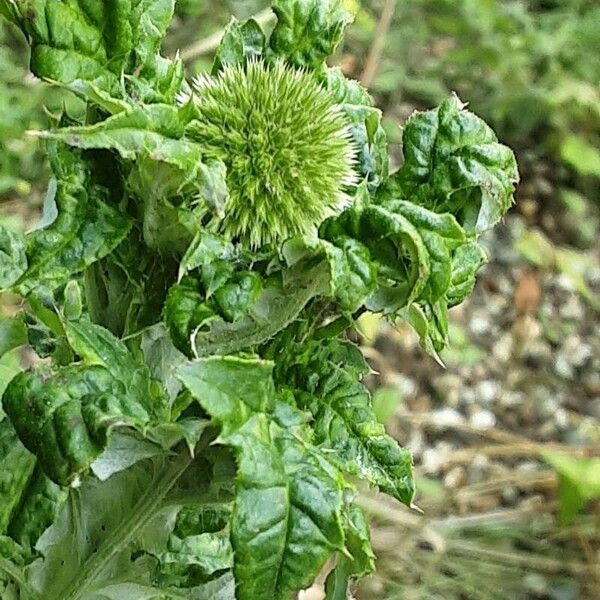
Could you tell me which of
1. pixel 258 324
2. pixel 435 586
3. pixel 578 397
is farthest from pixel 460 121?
pixel 578 397

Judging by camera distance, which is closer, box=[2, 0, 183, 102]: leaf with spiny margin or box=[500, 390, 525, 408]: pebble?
box=[2, 0, 183, 102]: leaf with spiny margin

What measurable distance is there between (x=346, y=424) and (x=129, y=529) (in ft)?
0.51

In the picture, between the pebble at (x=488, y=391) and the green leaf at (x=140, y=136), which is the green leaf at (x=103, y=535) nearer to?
the green leaf at (x=140, y=136)

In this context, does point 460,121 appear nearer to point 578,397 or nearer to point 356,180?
point 356,180

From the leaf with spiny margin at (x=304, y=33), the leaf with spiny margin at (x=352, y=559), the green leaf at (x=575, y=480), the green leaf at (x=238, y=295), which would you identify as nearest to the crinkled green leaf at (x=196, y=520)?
the leaf with spiny margin at (x=352, y=559)

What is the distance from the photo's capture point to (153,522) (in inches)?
30.8

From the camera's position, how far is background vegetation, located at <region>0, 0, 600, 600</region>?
2125mm

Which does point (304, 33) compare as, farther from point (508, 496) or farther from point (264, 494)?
point (508, 496)

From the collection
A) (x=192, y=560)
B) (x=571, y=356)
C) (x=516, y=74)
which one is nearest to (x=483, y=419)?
(x=571, y=356)

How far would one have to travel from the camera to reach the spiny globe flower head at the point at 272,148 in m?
0.70

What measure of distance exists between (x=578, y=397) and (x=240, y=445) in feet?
6.84

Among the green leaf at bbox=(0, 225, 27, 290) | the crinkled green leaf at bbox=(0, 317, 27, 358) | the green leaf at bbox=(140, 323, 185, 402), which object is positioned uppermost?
the green leaf at bbox=(0, 225, 27, 290)

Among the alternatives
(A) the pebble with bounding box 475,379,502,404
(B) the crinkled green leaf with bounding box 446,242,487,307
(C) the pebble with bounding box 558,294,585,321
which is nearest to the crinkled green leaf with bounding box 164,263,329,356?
(B) the crinkled green leaf with bounding box 446,242,487,307

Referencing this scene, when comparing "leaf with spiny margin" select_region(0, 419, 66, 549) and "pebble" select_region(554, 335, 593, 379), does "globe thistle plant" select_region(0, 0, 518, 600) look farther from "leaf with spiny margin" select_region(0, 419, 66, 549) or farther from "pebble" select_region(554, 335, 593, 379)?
"pebble" select_region(554, 335, 593, 379)
